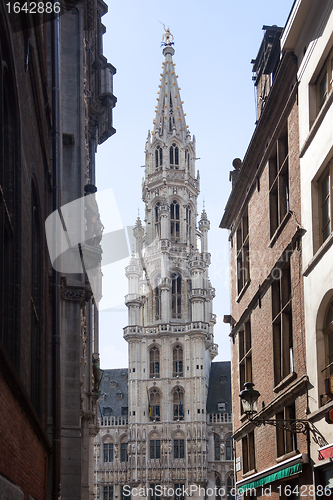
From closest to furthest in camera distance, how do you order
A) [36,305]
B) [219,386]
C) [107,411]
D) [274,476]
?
[36,305], [274,476], [107,411], [219,386]

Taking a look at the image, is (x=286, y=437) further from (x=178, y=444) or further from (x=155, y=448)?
(x=155, y=448)

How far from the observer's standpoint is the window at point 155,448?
316 feet

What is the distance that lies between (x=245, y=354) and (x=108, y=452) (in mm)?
78754

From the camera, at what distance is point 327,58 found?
16.1 metres

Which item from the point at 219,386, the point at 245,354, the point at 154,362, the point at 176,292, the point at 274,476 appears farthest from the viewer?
the point at 176,292

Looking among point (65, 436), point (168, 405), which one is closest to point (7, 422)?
point (65, 436)

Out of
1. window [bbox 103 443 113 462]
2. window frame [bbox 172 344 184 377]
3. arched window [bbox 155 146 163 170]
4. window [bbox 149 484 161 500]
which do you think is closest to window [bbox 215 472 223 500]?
window [bbox 149 484 161 500]

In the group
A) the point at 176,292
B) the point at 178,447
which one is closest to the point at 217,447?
the point at 178,447

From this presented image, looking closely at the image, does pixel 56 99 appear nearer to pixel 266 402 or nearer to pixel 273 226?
pixel 273 226

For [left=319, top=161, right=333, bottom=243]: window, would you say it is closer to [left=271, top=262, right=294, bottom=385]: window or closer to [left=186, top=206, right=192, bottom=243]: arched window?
[left=271, top=262, right=294, bottom=385]: window

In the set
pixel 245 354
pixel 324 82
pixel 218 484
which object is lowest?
pixel 218 484

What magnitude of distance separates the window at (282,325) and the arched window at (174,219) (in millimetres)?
90463

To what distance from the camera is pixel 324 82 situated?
1648 cm

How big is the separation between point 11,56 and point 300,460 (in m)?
10.5
